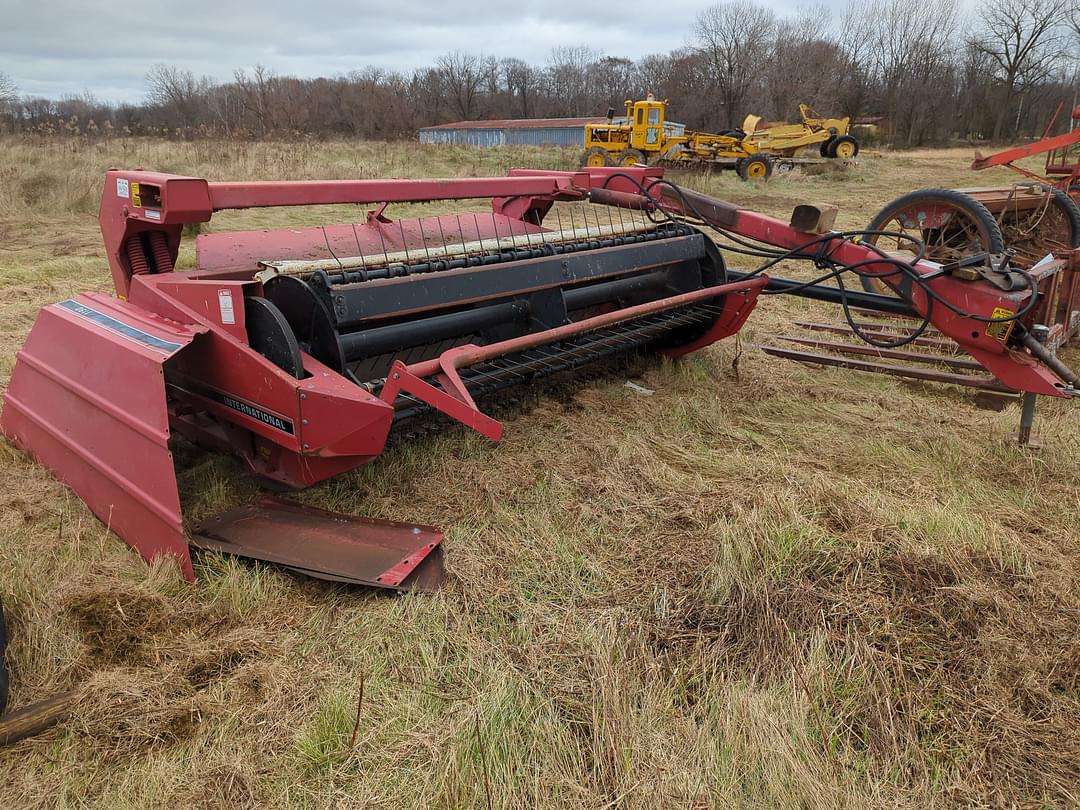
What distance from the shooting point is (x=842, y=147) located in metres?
24.3

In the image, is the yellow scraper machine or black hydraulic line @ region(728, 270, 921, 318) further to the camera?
the yellow scraper machine

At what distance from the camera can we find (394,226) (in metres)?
4.20

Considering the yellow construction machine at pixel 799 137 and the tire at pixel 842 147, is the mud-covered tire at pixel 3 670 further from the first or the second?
the tire at pixel 842 147

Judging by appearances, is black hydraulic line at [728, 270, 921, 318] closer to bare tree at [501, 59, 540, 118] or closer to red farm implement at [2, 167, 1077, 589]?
red farm implement at [2, 167, 1077, 589]

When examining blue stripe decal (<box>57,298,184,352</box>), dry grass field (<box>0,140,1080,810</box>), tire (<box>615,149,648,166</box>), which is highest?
tire (<box>615,149,648,166</box>)

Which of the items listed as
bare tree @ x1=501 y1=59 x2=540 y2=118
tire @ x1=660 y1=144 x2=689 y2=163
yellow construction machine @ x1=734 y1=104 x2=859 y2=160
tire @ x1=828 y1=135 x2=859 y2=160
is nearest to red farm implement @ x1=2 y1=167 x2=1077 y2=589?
tire @ x1=660 y1=144 x2=689 y2=163

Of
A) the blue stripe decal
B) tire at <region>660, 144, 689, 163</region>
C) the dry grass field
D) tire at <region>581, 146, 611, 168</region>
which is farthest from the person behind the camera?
tire at <region>660, 144, 689, 163</region>

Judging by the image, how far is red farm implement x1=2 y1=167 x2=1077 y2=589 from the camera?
2627 mm

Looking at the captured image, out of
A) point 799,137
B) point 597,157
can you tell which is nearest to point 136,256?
point 597,157

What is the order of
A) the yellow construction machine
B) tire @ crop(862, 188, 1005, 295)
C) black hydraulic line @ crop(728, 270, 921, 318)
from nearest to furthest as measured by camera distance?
1. black hydraulic line @ crop(728, 270, 921, 318)
2. tire @ crop(862, 188, 1005, 295)
3. the yellow construction machine

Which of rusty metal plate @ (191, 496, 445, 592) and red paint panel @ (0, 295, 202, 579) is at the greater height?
red paint panel @ (0, 295, 202, 579)

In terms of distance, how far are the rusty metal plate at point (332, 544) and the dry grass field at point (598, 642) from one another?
0.26 feet

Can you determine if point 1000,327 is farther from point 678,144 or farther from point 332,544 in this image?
point 678,144

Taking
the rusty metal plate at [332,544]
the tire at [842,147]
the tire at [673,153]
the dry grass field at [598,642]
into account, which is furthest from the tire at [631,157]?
the rusty metal plate at [332,544]
